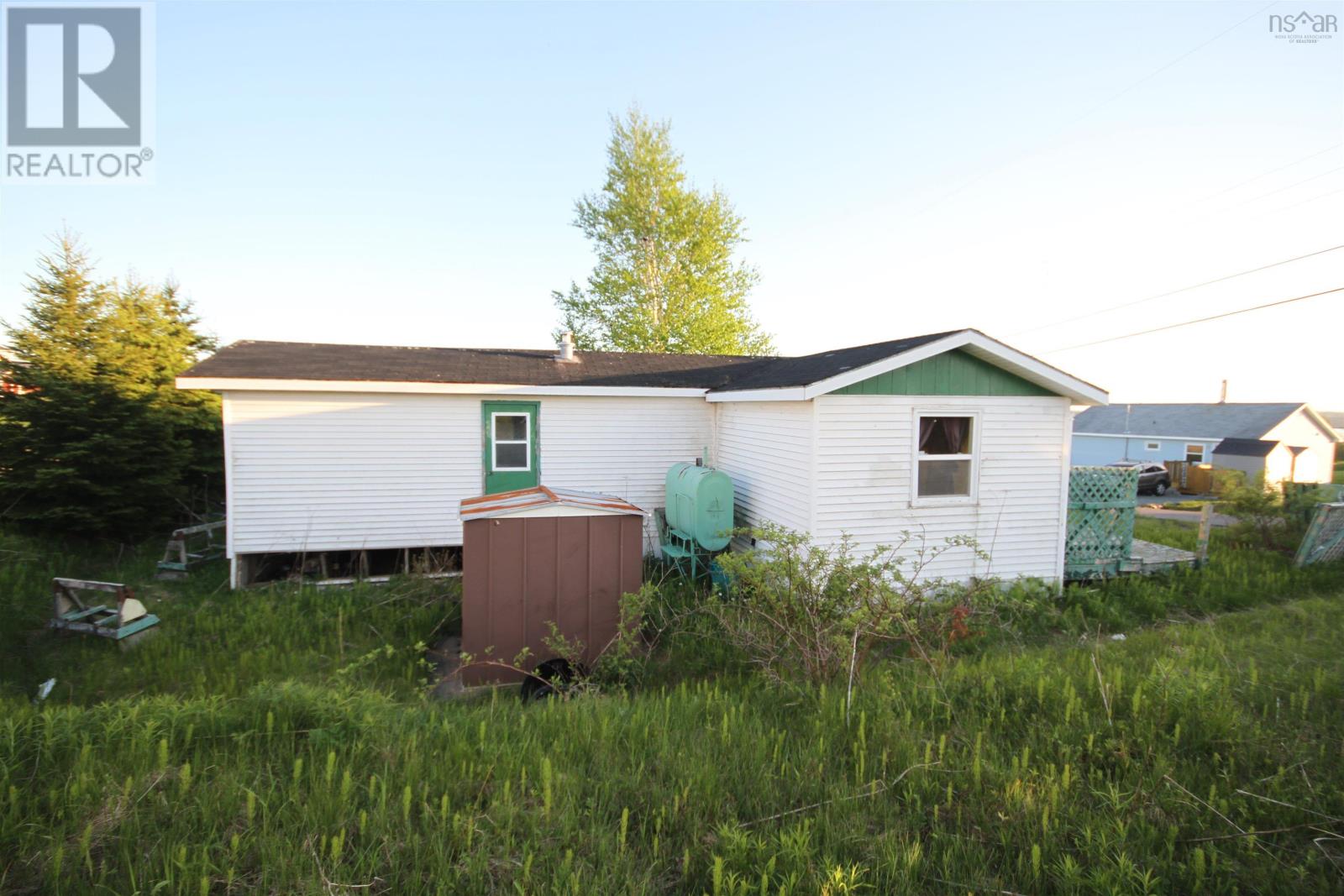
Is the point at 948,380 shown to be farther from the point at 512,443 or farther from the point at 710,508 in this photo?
the point at 512,443

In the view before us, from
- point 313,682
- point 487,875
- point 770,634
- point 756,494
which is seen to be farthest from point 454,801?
point 756,494

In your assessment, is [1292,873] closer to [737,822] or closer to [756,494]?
[737,822]

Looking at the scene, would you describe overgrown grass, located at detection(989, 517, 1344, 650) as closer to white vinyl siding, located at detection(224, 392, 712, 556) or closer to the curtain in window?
the curtain in window

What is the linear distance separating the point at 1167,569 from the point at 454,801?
37.7 ft

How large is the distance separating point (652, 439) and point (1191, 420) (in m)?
38.8

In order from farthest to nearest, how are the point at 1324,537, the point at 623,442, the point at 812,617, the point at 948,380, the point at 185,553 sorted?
1. the point at 623,442
2. the point at 1324,537
3. the point at 185,553
4. the point at 948,380
5. the point at 812,617

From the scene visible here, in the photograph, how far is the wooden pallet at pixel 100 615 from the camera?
23.6ft

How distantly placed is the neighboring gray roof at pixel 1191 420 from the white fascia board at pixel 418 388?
35954mm

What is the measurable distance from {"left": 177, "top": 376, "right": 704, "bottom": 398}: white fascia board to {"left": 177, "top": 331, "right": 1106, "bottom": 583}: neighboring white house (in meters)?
0.03

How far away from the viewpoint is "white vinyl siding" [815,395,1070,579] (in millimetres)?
8320

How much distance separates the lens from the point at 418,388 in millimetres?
10039

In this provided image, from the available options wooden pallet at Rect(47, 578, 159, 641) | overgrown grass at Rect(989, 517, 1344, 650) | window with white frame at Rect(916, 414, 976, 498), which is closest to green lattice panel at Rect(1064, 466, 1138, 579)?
overgrown grass at Rect(989, 517, 1344, 650)

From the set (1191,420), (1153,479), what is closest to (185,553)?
(1153,479)

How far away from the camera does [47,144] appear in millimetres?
8805
